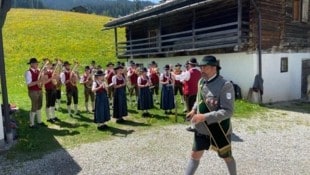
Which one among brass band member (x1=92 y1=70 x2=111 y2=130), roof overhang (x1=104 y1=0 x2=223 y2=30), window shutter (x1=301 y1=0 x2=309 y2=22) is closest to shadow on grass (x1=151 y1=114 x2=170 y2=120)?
brass band member (x1=92 y1=70 x2=111 y2=130)

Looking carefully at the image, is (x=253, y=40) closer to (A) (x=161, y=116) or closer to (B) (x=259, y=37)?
(B) (x=259, y=37)

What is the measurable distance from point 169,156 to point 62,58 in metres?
28.0

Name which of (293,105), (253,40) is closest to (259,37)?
(253,40)

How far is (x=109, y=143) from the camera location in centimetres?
901

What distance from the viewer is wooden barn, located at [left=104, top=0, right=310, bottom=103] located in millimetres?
15711

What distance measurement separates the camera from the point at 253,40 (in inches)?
625

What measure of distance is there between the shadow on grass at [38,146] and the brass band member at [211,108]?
293 cm

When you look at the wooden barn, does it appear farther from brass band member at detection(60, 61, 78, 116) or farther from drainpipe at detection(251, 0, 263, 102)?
brass band member at detection(60, 61, 78, 116)

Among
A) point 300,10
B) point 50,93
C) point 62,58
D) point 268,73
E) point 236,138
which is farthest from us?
point 62,58

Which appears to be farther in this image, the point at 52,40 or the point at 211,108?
the point at 52,40

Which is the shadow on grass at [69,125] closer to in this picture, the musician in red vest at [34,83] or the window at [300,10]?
the musician in red vest at [34,83]

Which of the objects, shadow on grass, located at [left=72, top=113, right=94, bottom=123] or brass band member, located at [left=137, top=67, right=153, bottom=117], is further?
brass band member, located at [left=137, top=67, right=153, bottom=117]

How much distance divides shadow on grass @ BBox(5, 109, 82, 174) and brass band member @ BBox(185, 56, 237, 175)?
2931 millimetres

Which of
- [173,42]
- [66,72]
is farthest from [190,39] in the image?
[66,72]
